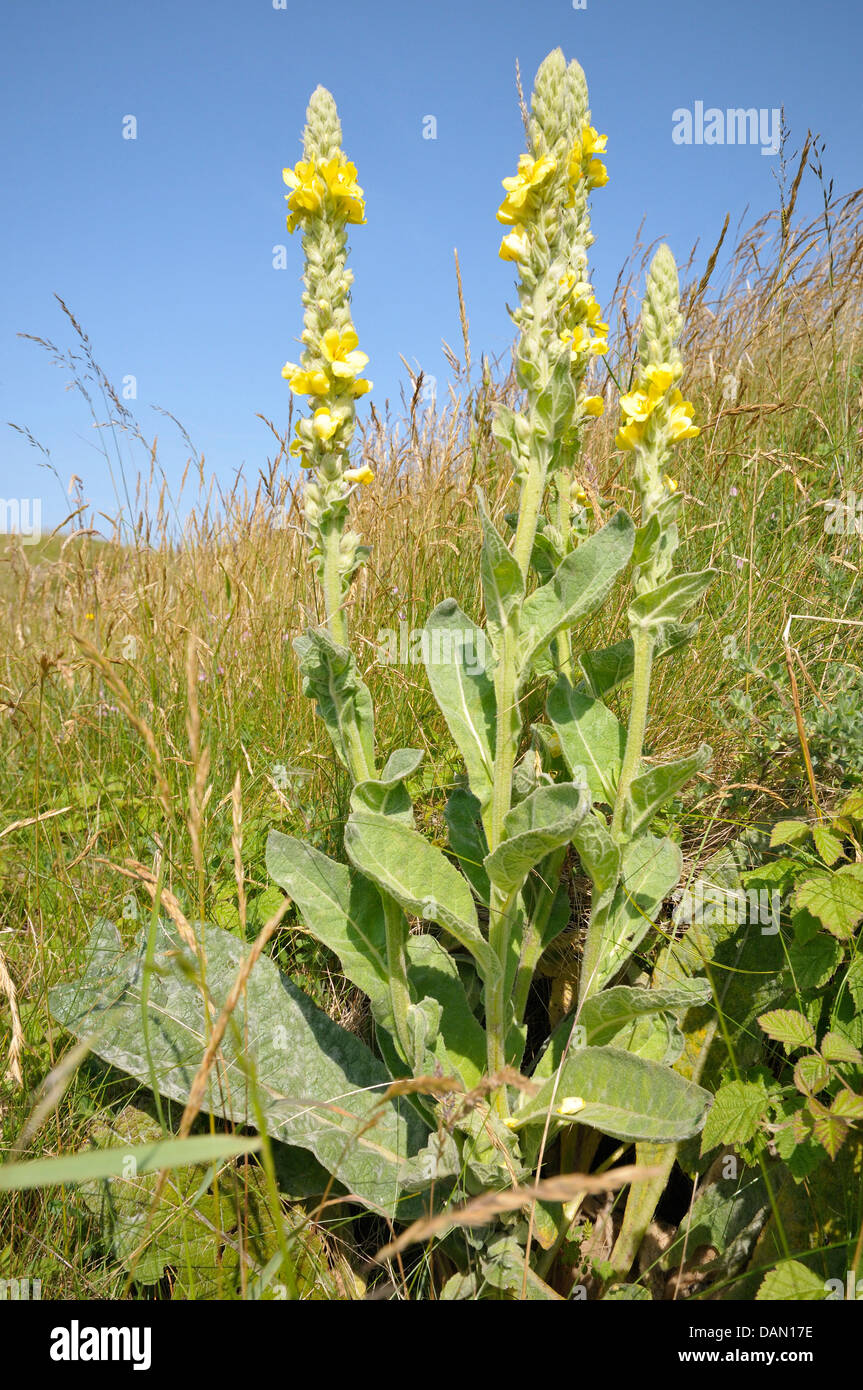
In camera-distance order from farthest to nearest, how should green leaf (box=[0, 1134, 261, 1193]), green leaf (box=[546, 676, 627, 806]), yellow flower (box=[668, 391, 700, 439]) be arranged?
green leaf (box=[546, 676, 627, 806]) < yellow flower (box=[668, 391, 700, 439]) < green leaf (box=[0, 1134, 261, 1193])

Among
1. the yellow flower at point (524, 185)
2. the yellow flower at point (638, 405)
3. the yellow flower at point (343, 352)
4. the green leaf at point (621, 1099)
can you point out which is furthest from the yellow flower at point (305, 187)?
the green leaf at point (621, 1099)

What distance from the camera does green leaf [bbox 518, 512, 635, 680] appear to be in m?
1.63

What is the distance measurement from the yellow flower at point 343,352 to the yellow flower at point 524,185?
1.26 ft

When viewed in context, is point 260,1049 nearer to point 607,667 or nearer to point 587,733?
point 587,733

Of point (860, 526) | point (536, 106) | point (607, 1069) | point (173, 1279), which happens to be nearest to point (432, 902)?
point (607, 1069)

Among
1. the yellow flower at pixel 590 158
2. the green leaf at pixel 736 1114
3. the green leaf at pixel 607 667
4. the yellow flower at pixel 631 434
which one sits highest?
the yellow flower at pixel 590 158

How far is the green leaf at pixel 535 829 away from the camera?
140cm

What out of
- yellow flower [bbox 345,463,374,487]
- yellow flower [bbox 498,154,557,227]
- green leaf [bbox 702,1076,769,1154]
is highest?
yellow flower [bbox 498,154,557,227]

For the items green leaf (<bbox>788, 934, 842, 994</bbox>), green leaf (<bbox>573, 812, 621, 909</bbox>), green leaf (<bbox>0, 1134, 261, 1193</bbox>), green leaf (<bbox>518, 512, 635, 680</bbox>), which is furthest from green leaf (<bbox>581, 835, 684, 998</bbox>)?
green leaf (<bbox>0, 1134, 261, 1193</bbox>)

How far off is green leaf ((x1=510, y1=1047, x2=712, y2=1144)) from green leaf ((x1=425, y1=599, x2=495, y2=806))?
23.1 inches

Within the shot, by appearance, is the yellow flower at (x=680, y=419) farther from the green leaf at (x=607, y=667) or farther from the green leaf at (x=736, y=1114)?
the green leaf at (x=736, y=1114)

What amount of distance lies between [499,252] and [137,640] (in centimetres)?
216

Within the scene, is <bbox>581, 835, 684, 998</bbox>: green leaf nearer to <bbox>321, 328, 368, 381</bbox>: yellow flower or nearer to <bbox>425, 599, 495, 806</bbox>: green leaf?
<bbox>425, 599, 495, 806</bbox>: green leaf

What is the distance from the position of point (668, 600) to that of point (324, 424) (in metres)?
0.79
